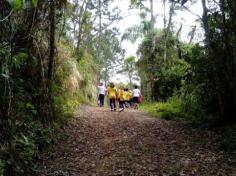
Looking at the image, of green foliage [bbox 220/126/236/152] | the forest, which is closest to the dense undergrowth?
the forest

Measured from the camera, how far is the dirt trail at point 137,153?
7.88 m

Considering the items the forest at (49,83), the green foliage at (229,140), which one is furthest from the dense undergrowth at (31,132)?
the green foliage at (229,140)

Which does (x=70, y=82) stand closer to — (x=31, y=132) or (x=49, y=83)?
(x=49, y=83)

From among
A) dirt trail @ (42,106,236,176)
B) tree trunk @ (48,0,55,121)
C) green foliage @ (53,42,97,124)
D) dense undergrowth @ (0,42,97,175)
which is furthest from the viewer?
green foliage @ (53,42,97,124)

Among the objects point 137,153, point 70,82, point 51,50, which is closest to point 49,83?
point 51,50

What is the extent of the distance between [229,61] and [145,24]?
21.9 meters

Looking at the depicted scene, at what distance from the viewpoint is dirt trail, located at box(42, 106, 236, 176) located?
7.88 metres

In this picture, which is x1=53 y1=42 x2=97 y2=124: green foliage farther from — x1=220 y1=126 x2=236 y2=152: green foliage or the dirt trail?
x1=220 y1=126 x2=236 y2=152: green foliage

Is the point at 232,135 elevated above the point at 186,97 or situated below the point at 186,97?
below

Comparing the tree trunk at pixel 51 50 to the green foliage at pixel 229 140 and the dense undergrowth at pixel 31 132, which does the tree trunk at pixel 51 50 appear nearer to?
the dense undergrowth at pixel 31 132

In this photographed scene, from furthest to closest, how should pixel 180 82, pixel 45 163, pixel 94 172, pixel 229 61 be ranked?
1. pixel 180 82
2. pixel 229 61
3. pixel 45 163
4. pixel 94 172

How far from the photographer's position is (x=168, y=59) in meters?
30.9

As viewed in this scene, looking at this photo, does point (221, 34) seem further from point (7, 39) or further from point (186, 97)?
point (7, 39)

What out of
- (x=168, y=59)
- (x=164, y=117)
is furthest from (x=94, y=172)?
(x=168, y=59)
